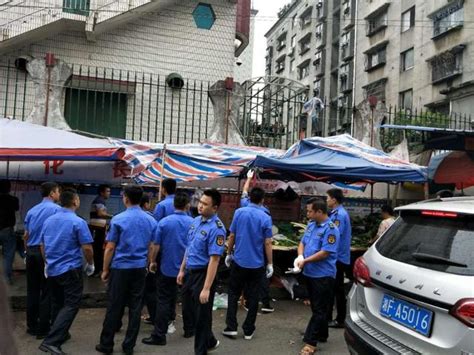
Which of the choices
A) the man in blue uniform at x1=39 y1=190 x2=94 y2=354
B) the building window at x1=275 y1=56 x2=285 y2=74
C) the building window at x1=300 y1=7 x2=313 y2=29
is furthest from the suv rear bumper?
the building window at x1=275 y1=56 x2=285 y2=74

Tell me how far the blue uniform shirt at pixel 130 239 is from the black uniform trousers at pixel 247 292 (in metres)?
1.20

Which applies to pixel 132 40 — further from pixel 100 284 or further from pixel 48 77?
pixel 100 284

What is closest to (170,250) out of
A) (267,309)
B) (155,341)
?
(155,341)

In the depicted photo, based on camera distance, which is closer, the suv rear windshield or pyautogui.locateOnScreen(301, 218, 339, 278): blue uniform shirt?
the suv rear windshield

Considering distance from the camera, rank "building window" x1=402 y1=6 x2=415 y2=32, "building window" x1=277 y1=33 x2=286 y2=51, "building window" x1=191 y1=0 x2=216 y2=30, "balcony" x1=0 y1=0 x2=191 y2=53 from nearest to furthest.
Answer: "balcony" x1=0 y1=0 x2=191 y2=53 < "building window" x1=191 y1=0 x2=216 y2=30 < "building window" x1=402 y1=6 x2=415 y2=32 < "building window" x1=277 y1=33 x2=286 y2=51

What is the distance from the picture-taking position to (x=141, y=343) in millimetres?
5516

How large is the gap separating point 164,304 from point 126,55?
9.08 m

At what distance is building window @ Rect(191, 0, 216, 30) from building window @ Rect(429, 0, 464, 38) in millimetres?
Answer: 16123

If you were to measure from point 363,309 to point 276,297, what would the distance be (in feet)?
14.0

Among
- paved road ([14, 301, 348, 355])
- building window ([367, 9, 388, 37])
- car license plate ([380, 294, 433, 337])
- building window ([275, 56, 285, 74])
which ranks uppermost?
building window ([275, 56, 285, 74])

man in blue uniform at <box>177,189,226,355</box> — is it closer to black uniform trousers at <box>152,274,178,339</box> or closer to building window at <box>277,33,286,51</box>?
black uniform trousers at <box>152,274,178,339</box>

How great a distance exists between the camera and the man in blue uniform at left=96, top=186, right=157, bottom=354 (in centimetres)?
503

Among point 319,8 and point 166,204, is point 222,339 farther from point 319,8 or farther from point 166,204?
point 319,8

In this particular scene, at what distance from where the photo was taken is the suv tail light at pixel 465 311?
9.16 feet
